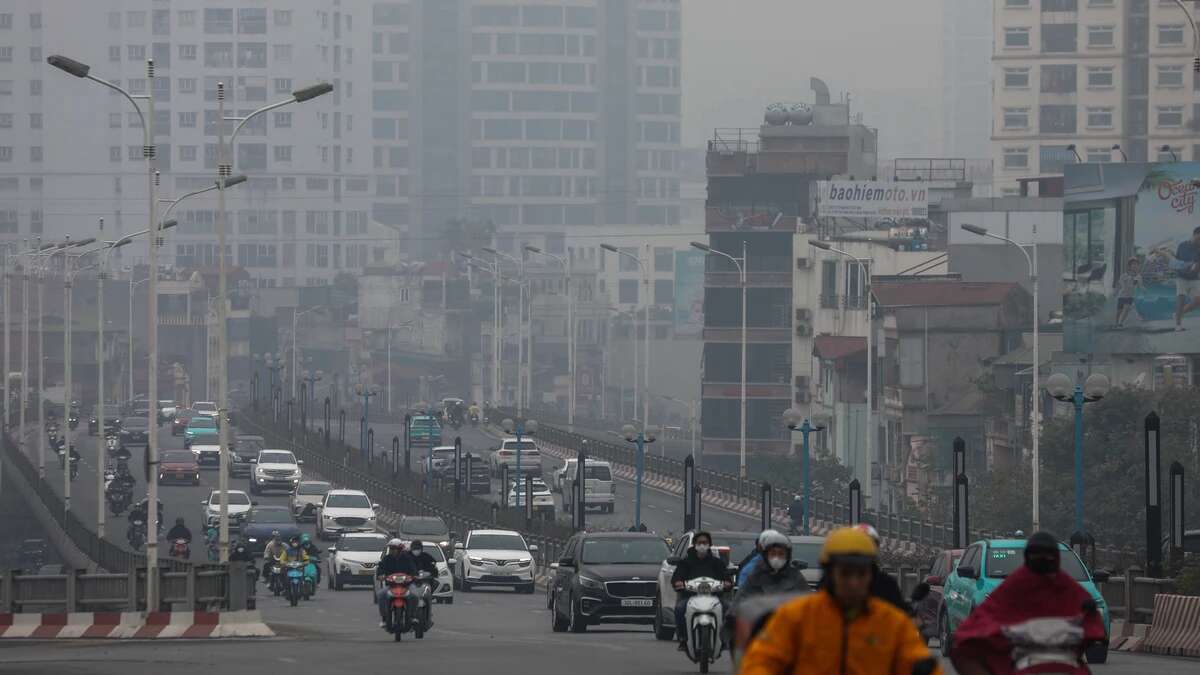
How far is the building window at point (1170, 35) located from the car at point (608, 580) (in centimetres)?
11813

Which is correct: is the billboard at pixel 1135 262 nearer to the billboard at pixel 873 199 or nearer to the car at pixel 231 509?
the car at pixel 231 509

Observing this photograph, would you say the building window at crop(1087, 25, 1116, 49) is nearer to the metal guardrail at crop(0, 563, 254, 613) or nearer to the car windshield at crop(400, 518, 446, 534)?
the car windshield at crop(400, 518, 446, 534)

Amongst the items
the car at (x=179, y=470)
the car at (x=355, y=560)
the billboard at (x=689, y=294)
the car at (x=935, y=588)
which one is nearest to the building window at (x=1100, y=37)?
the billboard at (x=689, y=294)

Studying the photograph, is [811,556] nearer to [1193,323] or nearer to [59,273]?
[1193,323]

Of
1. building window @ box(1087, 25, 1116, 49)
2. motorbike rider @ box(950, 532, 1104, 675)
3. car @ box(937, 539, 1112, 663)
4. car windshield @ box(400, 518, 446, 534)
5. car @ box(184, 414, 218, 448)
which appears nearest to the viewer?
motorbike rider @ box(950, 532, 1104, 675)

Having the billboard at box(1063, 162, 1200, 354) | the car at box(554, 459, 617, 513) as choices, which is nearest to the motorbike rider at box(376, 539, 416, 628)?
the billboard at box(1063, 162, 1200, 354)

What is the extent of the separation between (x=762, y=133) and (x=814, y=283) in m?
19.8

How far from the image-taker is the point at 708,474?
79.0 metres

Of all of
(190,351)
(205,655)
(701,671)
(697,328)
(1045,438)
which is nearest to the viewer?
(701,671)

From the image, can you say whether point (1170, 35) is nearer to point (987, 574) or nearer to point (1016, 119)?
point (1016, 119)

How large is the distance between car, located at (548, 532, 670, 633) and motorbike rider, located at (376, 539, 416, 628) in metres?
2.38

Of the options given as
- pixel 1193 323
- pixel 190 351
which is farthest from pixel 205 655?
pixel 190 351

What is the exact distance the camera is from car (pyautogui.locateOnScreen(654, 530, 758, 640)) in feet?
80.0

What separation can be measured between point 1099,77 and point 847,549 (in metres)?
143
